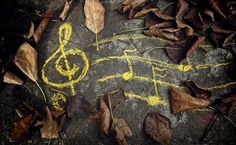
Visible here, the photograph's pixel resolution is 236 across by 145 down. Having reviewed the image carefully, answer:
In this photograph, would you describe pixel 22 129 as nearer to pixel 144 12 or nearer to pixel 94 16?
pixel 94 16

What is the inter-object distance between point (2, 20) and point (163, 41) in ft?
4.92

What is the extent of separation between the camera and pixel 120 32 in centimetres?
263

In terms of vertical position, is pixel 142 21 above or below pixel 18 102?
above

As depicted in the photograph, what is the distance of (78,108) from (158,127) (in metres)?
0.70

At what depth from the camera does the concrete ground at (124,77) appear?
7.79 feet

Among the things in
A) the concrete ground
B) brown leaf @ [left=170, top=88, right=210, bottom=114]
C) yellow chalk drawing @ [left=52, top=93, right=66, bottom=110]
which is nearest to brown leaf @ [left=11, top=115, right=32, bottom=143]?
the concrete ground

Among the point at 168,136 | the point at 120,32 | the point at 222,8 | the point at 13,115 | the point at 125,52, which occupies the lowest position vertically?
the point at 168,136

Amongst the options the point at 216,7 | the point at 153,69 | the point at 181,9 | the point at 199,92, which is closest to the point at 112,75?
the point at 153,69

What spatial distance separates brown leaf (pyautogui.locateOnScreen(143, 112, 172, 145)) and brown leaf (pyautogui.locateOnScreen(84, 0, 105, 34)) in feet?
3.08

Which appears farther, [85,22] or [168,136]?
[85,22]

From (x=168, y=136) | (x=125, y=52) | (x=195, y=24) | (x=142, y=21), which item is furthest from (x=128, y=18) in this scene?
(x=168, y=136)

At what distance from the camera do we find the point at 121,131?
90.7 inches

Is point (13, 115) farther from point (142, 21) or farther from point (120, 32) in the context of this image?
point (142, 21)

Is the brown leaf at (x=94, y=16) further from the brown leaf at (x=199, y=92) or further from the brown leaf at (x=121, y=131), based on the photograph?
the brown leaf at (x=199, y=92)
